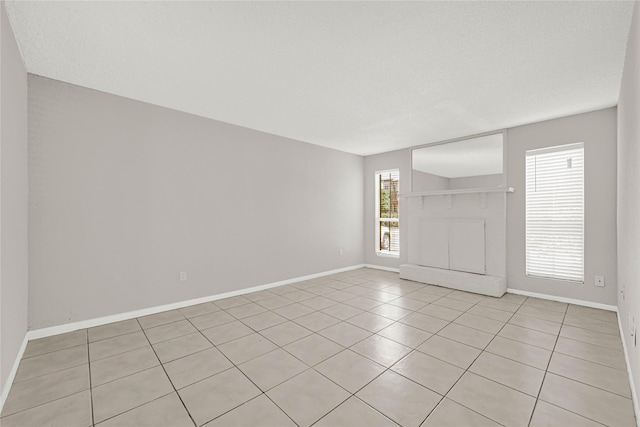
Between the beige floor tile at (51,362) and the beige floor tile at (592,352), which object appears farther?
the beige floor tile at (592,352)

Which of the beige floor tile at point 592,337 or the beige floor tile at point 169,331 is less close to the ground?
the beige floor tile at point 169,331

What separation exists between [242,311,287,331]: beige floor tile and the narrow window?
335cm

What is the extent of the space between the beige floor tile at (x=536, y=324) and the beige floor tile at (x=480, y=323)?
0.70 feet

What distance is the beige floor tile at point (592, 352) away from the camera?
2.20 m

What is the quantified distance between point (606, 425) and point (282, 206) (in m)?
4.12

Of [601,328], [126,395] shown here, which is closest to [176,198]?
[126,395]

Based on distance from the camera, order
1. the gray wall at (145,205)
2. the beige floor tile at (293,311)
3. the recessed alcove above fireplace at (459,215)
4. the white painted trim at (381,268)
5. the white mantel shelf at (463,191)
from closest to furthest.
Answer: the gray wall at (145,205)
the beige floor tile at (293,311)
the white mantel shelf at (463,191)
the recessed alcove above fireplace at (459,215)
the white painted trim at (381,268)

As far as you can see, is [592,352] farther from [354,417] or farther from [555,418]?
[354,417]

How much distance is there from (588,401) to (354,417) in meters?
1.52

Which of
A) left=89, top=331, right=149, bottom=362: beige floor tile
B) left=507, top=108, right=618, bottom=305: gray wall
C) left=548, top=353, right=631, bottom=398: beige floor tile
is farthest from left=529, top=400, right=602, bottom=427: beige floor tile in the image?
left=89, top=331, right=149, bottom=362: beige floor tile

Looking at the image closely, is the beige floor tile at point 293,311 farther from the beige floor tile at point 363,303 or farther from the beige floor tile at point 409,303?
the beige floor tile at point 409,303

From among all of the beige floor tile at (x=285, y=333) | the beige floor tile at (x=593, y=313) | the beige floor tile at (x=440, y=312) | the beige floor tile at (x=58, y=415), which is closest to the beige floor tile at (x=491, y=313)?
the beige floor tile at (x=440, y=312)

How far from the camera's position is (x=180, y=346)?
2502 millimetres

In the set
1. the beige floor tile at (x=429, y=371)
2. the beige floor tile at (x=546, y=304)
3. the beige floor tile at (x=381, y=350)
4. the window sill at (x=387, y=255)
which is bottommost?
the beige floor tile at (x=546, y=304)
